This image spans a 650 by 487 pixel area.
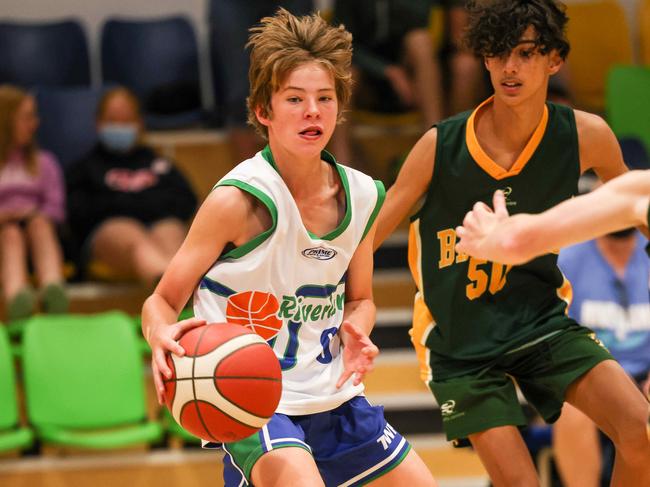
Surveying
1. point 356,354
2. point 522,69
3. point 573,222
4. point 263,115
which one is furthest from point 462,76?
point 573,222

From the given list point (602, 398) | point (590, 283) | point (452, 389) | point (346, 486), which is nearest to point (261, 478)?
point (346, 486)

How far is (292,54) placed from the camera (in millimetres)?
3697

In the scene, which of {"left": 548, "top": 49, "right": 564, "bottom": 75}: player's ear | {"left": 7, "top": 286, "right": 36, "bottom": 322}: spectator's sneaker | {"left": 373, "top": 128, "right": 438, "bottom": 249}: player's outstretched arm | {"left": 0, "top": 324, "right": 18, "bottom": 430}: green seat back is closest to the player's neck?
{"left": 548, "top": 49, "right": 564, "bottom": 75}: player's ear

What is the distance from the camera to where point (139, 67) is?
8.45 metres

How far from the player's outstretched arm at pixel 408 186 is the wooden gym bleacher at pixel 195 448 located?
121 inches

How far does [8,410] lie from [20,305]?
663mm

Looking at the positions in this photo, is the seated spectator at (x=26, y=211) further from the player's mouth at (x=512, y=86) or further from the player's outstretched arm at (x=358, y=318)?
the player's mouth at (x=512, y=86)

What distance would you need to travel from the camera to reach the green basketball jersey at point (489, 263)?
4141 mm

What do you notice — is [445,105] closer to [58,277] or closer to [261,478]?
[58,277]

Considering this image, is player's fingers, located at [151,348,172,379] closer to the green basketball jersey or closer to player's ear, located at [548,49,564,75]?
the green basketball jersey

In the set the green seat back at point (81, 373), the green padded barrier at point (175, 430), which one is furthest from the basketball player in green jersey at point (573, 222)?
the green seat back at point (81, 373)

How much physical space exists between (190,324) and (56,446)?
357cm

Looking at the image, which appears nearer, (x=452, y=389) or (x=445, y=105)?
(x=452, y=389)

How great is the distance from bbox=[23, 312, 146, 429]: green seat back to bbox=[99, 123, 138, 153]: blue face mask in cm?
129
